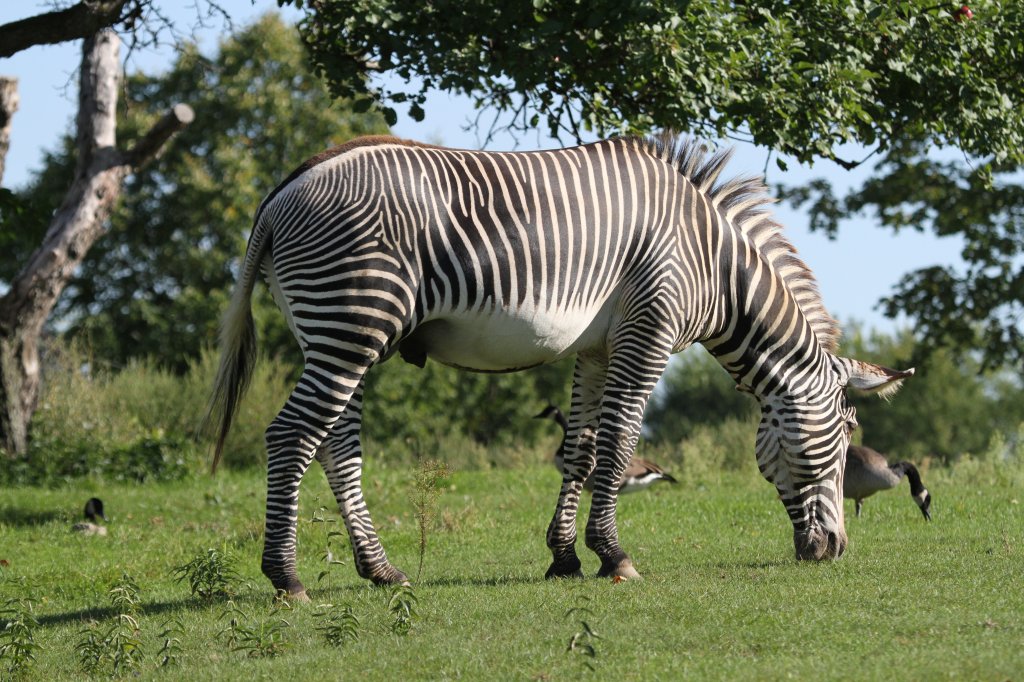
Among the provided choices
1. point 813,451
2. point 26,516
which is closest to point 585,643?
point 813,451

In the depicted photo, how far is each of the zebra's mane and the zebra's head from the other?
1.44 feet

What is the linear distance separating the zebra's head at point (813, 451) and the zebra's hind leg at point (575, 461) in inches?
52.1

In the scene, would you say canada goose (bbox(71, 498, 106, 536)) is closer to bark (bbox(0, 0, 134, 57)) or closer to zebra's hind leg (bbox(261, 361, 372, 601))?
bark (bbox(0, 0, 134, 57))


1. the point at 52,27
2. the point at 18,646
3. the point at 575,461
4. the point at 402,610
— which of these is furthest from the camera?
the point at 52,27

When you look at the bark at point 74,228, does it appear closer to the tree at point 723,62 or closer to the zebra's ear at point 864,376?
the tree at point 723,62

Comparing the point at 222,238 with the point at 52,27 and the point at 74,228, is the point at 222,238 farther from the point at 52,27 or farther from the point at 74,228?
the point at 52,27

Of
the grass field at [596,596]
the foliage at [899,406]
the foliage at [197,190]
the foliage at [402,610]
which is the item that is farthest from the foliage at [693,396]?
the foliage at [402,610]

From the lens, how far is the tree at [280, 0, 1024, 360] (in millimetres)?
11633

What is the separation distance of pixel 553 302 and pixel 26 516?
8833 millimetres

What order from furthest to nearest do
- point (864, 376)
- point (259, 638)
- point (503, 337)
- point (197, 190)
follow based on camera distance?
point (197, 190) < point (864, 376) < point (503, 337) < point (259, 638)

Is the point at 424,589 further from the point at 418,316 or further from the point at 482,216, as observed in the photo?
the point at 482,216

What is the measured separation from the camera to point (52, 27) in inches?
449

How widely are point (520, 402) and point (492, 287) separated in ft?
100

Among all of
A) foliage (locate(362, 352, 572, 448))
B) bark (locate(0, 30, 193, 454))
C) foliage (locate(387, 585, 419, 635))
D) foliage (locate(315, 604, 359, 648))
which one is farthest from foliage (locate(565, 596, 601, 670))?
foliage (locate(362, 352, 572, 448))
